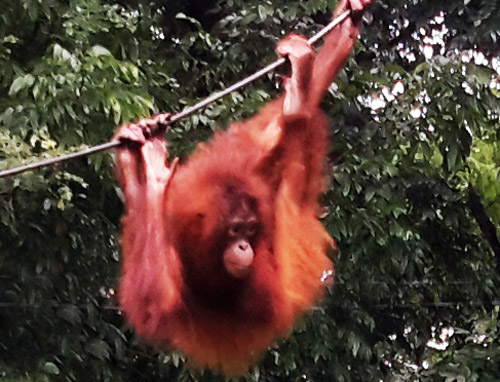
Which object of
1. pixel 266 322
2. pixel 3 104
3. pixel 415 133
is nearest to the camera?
pixel 266 322

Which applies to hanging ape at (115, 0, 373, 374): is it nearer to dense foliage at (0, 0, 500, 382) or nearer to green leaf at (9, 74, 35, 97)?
dense foliage at (0, 0, 500, 382)

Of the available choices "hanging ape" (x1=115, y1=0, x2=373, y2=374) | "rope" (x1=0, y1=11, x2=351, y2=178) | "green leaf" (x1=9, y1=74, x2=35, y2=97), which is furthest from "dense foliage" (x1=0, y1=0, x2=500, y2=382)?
"rope" (x1=0, y1=11, x2=351, y2=178)

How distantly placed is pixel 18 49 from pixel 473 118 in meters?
1.84

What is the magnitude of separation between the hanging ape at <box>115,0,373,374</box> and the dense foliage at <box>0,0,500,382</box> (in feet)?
3.78

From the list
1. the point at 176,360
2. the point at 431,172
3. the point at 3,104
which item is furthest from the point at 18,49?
the point at 431,172

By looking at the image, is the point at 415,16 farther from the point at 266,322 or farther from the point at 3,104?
the point at 266,322

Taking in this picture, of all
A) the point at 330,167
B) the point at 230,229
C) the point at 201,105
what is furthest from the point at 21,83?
the point at 201,105

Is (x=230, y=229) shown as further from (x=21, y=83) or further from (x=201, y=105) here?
(x=21, y=83)

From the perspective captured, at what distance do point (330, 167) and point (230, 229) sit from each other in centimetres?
170

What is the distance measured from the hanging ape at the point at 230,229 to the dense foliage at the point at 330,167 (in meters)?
1.15

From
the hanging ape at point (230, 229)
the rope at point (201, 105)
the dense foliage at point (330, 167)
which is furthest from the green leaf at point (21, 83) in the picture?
the rope at point (201, 105)

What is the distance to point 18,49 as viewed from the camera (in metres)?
5.52

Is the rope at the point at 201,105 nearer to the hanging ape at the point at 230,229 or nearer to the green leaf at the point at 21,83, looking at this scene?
the hanging ape at the point at 230,229

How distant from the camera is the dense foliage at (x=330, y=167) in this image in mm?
5051
